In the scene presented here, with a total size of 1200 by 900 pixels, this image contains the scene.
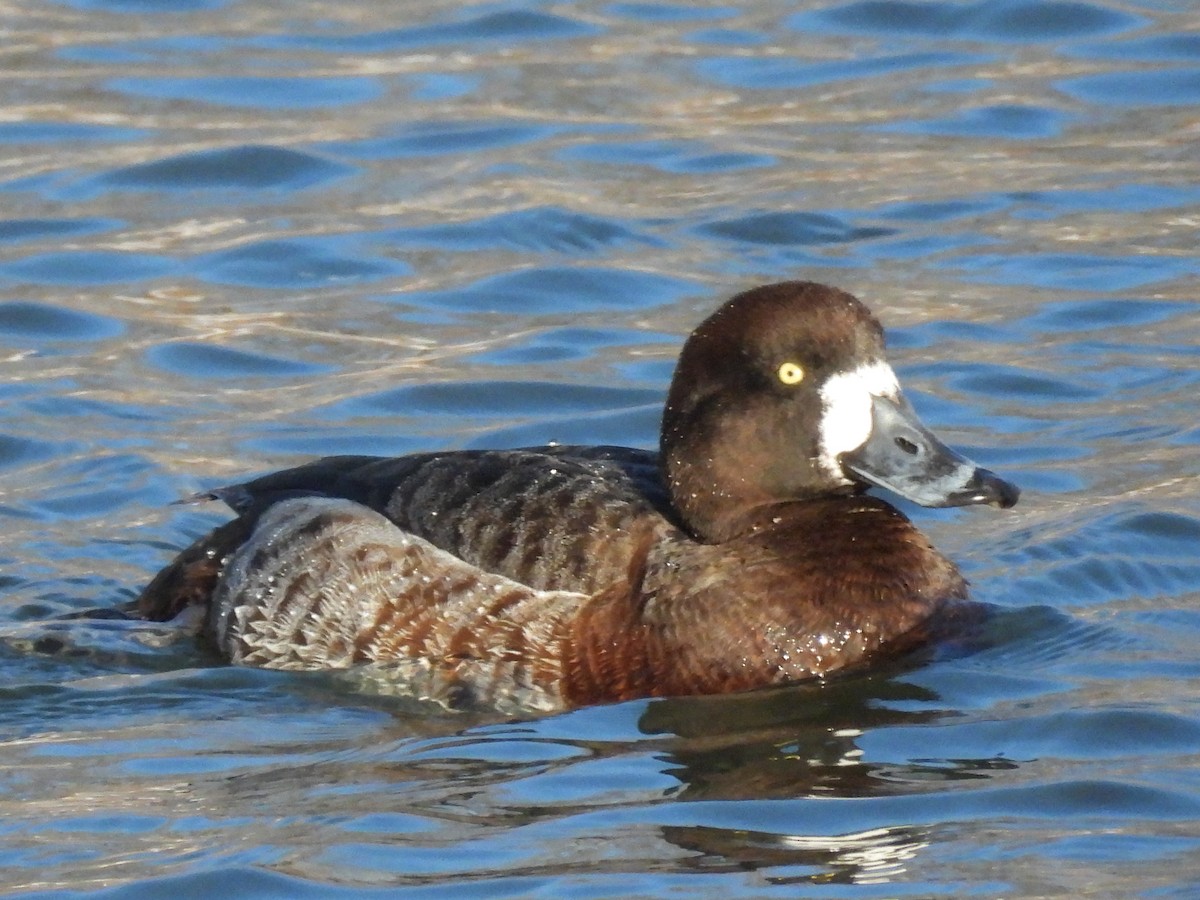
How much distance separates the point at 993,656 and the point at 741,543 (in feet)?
2.52

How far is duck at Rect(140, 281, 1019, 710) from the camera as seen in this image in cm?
594

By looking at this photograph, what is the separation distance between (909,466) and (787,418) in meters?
0.35

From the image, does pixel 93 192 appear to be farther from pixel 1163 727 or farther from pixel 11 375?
pixel 1163 727

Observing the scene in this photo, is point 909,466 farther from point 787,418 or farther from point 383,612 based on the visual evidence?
point 383,612

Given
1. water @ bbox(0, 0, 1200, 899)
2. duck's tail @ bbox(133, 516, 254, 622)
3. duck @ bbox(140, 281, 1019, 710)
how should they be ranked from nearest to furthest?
water @ bbox(0, 0, 1200, 899) < duck @ bbox(140, 281, 1019, 710) < duck's tail @ bbox(133, 516, 254, 622)

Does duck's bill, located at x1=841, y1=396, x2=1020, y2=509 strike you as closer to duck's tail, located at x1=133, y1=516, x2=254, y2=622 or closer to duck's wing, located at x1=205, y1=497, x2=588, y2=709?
duck's wing, located at x1=205, y1=497, x2=588, y2=709

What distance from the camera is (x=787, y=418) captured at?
607 cm

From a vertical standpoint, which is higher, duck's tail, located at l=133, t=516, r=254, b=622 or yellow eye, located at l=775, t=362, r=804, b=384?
yellow eye, located at l=775, t=362, r=804, b=384

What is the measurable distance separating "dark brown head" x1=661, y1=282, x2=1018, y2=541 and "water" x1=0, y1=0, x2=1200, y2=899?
50cm

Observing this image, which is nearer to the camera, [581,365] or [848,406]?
[848,406]

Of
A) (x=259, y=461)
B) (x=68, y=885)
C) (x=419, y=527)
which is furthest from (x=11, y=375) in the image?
(x=68, y=885)

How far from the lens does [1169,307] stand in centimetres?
959

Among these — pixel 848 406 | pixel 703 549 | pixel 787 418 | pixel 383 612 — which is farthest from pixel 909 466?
pixel 383 612

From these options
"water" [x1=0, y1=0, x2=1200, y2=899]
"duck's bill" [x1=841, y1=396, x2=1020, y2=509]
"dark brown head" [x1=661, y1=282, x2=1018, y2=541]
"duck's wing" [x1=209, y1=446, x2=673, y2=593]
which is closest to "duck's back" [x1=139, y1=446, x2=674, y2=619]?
"duck's wing" [x1=209, y1=446, x2=673, y2=593]
